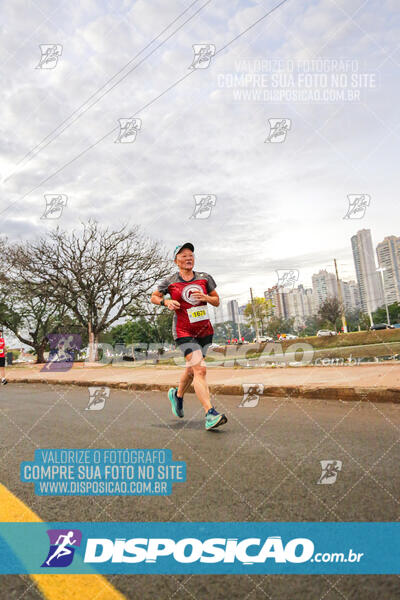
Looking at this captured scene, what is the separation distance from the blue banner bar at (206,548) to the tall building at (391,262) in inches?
2760

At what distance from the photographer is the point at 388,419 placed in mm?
4285

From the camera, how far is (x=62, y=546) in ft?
6.05

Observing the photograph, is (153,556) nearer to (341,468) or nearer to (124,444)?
(341,468)

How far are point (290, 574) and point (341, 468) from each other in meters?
1.25

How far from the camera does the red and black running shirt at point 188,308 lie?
4418 millimetres

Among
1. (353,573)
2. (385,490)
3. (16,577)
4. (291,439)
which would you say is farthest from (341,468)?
(16,577)

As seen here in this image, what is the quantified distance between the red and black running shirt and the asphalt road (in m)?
0.95

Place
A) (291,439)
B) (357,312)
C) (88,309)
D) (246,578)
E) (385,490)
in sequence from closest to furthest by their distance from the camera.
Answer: (246,578)
(385,490)
(291,439)
(88,309)
(357,312)

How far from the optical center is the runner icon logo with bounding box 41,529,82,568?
1735 millimetres

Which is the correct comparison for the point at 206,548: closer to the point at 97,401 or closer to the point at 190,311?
the point at 190,311

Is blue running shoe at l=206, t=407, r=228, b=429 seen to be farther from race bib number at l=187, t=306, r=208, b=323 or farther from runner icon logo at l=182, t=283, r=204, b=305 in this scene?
runner icon logo at l=182, t=283, r=204, b=305

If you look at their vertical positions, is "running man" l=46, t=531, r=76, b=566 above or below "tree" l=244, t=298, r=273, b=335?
below

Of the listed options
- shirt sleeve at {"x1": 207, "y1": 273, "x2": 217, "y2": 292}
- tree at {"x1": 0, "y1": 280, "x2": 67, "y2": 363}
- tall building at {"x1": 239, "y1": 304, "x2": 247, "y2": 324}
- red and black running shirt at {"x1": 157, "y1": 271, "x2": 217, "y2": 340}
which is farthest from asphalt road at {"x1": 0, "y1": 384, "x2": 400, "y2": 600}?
tall building at {"x1": 239, "y1": 304, "x2": 247, "y2": 324}

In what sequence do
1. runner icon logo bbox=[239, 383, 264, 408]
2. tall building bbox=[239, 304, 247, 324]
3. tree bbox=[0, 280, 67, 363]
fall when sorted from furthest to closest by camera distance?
1. tall building bbox=[239, 304, 247, 324]
2. tree bbox=[0, 280, 67, 363]
3. runner icon logo bbox=[239, 383, 264, 408]
